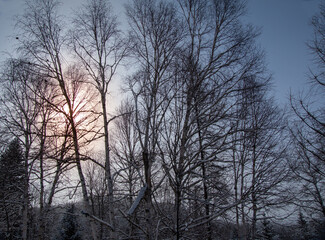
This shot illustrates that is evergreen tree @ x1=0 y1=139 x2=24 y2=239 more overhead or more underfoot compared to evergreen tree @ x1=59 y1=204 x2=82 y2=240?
more overhead

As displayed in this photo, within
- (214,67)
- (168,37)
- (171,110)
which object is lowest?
(171,110)

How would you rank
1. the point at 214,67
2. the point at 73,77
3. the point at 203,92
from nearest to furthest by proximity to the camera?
the point at 203,92 < the point at 214,67 < the point at 73,77

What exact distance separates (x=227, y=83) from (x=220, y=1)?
2490mm

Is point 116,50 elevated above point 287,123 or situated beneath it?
elevated above

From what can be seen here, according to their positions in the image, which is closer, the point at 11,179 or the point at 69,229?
the point at 11,179

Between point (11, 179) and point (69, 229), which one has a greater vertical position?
point (11, 179)

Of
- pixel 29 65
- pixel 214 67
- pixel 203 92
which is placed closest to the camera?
pixel 203 92

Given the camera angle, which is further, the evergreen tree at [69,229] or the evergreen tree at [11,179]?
the evergreen tree at [69,229]

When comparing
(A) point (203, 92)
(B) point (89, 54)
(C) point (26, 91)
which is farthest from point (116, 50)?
(C) point (26, 91)

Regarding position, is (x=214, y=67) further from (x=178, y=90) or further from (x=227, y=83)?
(x=178, y=90)

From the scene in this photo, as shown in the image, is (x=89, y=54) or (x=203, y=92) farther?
(x=89, y=54)

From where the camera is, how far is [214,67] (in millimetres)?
5094

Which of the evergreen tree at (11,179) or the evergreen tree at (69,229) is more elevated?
the evergreen tree at (11,179)

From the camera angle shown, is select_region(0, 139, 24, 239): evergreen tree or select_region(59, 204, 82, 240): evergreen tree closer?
select_region(0, 139, 24, 239): evergreen tree
